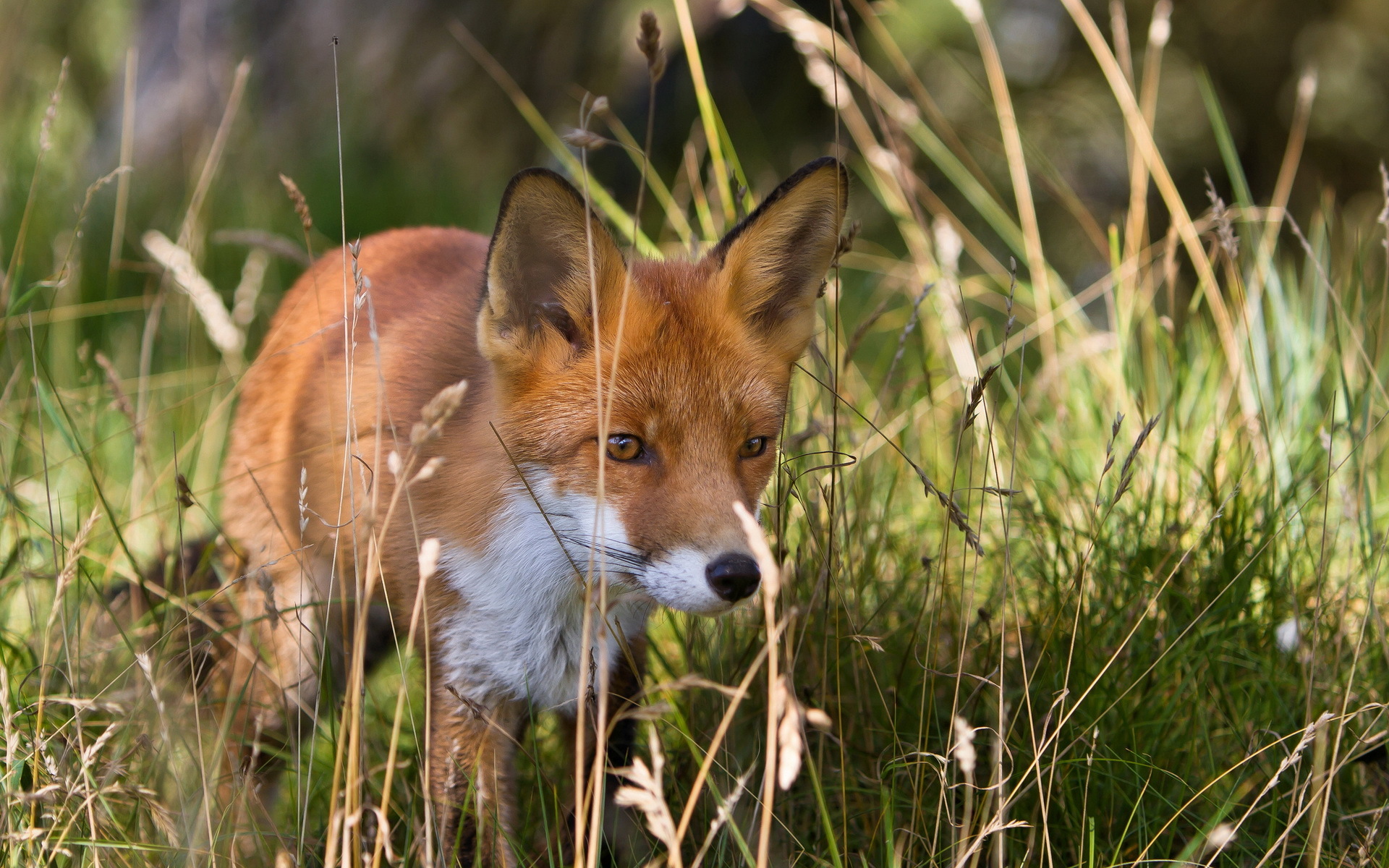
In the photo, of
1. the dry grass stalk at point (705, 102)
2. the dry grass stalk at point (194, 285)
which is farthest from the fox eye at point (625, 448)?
the dry grass stalk at point (194, 285)

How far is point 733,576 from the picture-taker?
2152 mm

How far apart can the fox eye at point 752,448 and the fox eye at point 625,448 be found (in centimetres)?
25

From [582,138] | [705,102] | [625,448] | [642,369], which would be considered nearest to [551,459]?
[625,448]

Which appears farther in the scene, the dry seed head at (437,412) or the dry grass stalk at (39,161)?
the dry grass stalk at (39,161)

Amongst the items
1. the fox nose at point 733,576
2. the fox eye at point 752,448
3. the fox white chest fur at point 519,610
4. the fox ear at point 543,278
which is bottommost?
the fox white chest fur at point 519,610

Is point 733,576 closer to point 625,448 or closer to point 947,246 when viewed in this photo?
point 625,448

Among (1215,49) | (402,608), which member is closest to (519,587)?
(402,608)

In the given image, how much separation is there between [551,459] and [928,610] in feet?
4.85

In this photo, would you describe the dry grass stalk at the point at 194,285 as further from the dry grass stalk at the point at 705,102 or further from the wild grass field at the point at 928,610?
the dry grass stalk at the point at 705,102

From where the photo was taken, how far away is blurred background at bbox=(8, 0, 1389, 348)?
698 centimetres

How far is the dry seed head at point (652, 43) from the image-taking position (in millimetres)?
2369

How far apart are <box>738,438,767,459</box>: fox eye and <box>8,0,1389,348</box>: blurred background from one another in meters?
4.55

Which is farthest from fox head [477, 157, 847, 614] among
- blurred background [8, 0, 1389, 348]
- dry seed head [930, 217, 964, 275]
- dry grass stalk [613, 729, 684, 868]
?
blurred background [8, 0, 1389, 348]

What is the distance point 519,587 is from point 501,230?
0.87 metres
